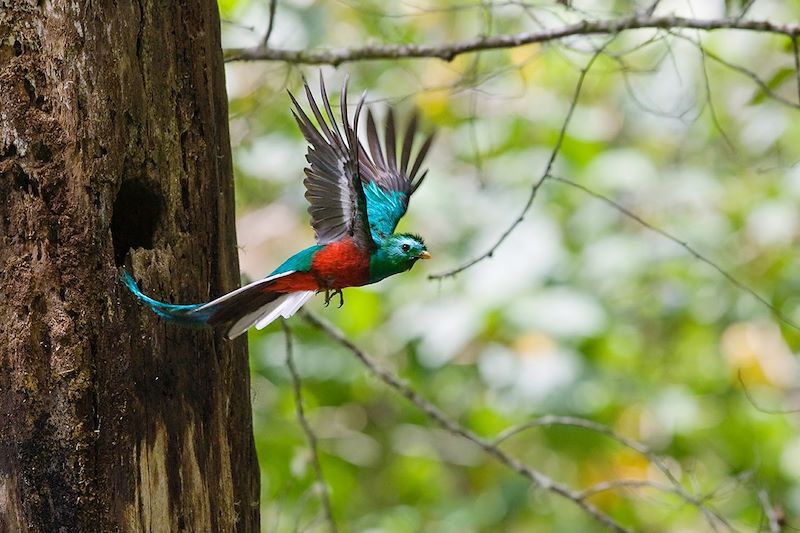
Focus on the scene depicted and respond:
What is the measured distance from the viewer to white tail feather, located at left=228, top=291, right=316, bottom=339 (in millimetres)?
2699

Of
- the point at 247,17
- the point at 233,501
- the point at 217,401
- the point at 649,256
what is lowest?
the point at 233,501

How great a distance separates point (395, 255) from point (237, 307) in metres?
0.65

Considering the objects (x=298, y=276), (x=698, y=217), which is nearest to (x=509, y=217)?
(x=698, y=217)

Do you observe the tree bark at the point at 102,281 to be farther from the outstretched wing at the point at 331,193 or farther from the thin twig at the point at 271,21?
the thin twig at the point at 271,21

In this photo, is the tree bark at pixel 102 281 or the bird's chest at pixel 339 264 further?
the bird's chest at pixel 339 264

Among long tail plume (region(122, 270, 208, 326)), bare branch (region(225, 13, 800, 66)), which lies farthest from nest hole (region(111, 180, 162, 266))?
bare branch (region(225, 13, 800, 66))

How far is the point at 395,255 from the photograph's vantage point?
315 cm

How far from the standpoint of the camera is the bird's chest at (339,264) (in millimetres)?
3053

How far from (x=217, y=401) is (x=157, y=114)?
0.80 m

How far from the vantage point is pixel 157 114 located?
269 cm

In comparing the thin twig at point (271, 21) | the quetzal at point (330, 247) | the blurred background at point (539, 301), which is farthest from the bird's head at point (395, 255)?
the blurred background at point (539, 301)

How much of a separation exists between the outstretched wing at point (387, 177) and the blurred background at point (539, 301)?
1.31 metres

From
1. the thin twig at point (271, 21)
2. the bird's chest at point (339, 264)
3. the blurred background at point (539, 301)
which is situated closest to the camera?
the bird's chest at point (339, 264)

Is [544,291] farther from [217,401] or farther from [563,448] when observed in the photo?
[217,401]
